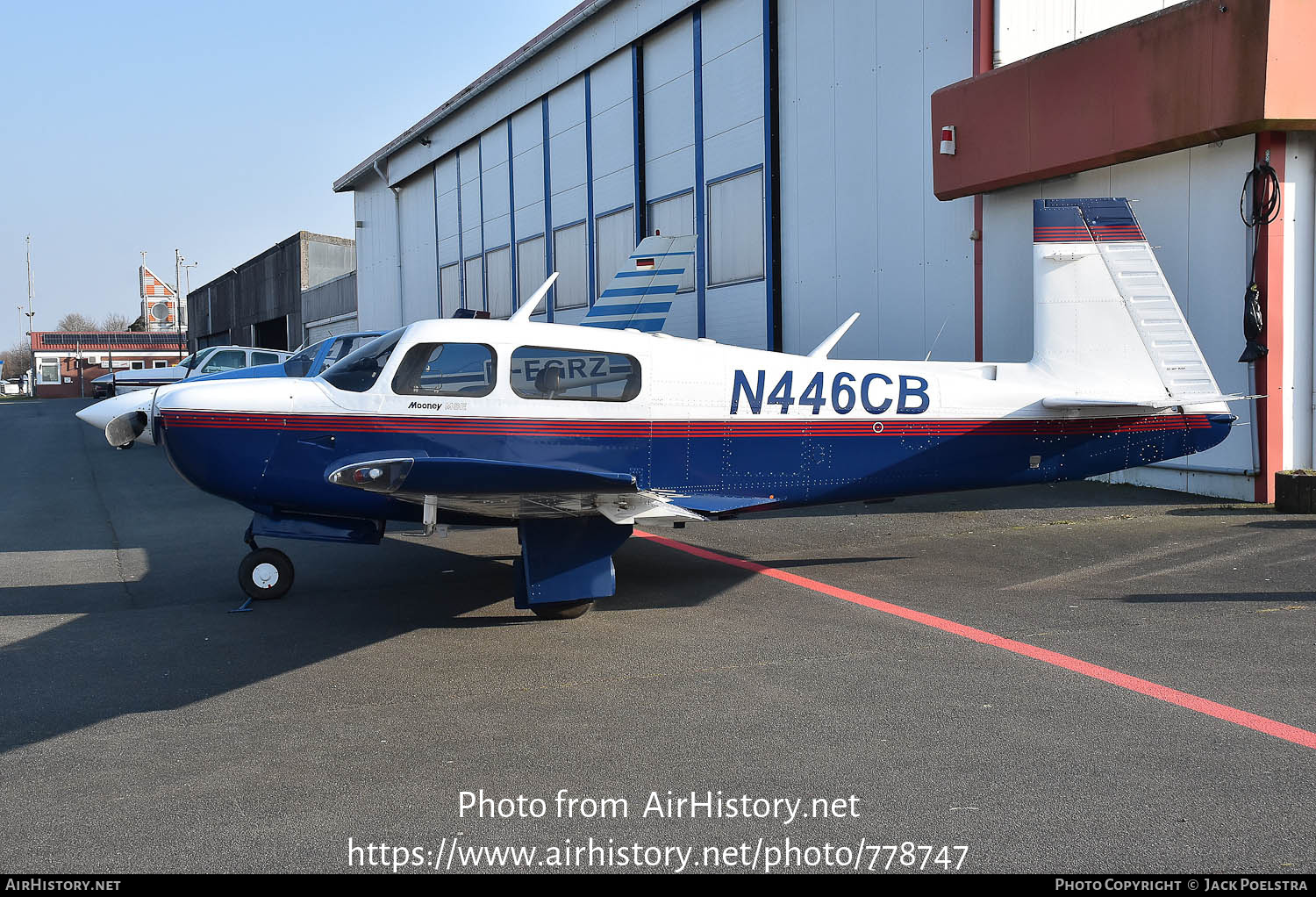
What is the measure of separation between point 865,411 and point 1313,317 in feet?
20.6

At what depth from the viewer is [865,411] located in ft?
22.3

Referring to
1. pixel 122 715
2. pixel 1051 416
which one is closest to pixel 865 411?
pixel 1051 416

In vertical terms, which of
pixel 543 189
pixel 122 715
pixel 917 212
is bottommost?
pixel 122 715

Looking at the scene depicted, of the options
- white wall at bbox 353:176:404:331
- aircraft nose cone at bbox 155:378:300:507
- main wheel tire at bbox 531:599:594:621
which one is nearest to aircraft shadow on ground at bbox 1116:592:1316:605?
main wheel tire at bbox 531:599:594:621

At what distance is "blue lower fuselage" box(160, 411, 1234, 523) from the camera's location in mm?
6211

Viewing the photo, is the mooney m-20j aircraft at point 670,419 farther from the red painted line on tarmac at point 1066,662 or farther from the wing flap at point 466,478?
the red painted line on tarmac at point 1066,662

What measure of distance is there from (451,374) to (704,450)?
1.81 meters

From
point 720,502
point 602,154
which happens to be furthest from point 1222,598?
point 602,154

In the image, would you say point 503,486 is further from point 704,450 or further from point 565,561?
point 704,450

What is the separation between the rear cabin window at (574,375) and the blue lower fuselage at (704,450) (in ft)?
0.64

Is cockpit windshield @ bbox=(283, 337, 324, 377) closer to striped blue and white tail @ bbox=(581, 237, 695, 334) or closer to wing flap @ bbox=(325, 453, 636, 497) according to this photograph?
striped blue and white tail @ bbox=(581, 237, 695, 334)

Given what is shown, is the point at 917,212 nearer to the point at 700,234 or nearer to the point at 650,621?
the point at 700,234

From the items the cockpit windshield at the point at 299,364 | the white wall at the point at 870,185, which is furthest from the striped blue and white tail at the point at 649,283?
the cockpit windshield at the point at 299,364

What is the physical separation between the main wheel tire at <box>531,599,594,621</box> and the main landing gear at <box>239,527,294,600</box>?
6.68 ft
